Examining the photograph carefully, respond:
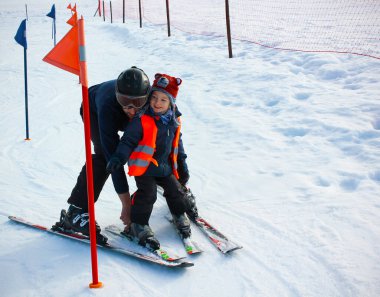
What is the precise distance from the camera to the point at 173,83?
310 cm

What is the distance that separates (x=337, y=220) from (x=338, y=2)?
17.6 metres

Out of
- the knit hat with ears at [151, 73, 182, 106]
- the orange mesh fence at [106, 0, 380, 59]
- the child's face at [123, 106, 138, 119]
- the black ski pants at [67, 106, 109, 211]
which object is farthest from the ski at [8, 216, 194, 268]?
the orange mesh fence at [106, 0, 380, 59]

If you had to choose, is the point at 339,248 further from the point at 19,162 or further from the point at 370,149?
the point at 19,162

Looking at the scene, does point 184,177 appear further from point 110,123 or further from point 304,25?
point 304,25

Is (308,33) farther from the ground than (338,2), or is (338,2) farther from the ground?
(338,2)

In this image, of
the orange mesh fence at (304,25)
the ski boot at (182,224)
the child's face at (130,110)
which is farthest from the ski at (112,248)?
the orange mesh fence at (304,25)

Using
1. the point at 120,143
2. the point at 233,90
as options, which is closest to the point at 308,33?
the point at 233,90

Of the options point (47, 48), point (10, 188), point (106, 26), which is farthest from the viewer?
point (106, 26)

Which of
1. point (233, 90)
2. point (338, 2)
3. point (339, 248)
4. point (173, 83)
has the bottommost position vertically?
point (339, 248)

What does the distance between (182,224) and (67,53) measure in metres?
1.66

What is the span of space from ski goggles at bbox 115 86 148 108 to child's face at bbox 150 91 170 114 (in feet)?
0.22

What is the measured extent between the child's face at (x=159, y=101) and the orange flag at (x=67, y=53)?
0.79m

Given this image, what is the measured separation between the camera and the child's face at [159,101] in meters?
3.06

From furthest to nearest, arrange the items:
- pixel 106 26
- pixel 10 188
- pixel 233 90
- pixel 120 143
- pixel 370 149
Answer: pixel 106 26 < pixel 233 90 < pixel 370 149 < pixel 10 188 < pixel 120 143
